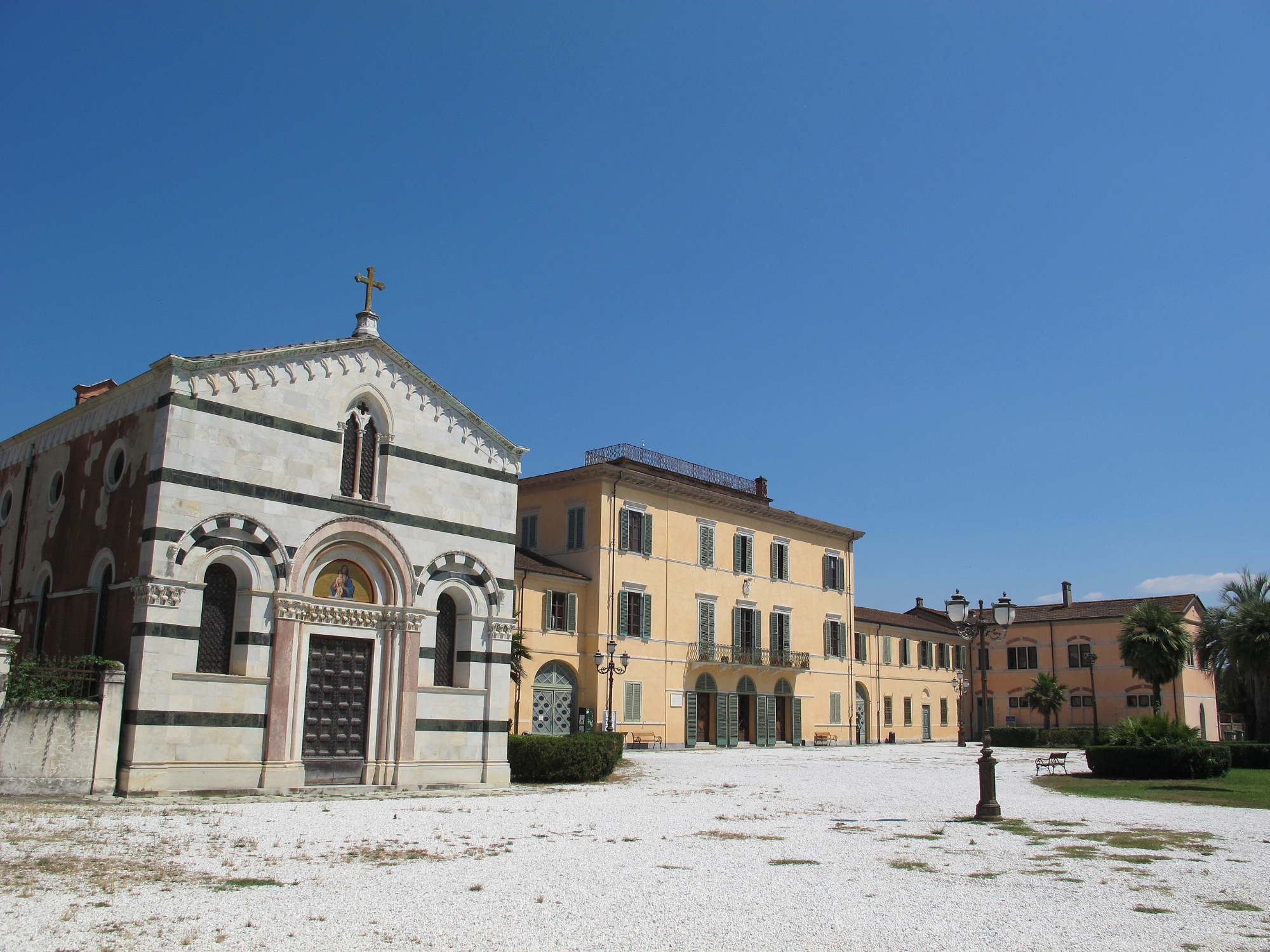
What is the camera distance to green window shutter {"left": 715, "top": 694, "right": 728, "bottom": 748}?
41.9m

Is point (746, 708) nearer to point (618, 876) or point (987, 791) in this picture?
point (987, 791)

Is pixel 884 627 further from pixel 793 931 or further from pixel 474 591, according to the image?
pixel 793 931

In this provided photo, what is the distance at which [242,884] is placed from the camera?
9.33 metres

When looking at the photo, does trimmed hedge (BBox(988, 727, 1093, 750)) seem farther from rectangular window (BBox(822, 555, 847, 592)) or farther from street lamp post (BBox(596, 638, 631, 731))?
street lamp post (BBox(596, 638, 631, 731))

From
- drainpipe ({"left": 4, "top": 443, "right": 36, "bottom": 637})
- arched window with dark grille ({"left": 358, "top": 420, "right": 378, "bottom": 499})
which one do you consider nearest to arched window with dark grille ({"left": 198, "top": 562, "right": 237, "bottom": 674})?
arched window with dark grille ({"left": 358, "top": 420, "right": 378, "bottom": 499})

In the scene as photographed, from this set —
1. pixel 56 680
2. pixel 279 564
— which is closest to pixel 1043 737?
pixel 279 564

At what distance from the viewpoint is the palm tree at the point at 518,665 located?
32078mm

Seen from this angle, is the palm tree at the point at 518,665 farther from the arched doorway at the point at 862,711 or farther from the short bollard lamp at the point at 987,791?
the arched doorway at the point at 862,711

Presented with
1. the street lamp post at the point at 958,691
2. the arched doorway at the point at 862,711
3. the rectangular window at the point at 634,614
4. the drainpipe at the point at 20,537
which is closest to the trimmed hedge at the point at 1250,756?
the rectangular window at the point at 634,614

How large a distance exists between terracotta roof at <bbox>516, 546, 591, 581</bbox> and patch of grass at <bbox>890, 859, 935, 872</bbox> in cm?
2435

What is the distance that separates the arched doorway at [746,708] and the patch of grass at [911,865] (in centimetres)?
3226

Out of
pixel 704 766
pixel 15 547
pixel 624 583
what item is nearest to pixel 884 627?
pixel 624 583

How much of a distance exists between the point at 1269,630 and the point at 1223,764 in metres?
12.6

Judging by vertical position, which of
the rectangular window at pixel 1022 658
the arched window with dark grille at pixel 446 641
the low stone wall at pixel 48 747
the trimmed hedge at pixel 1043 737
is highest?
the rectangular window at pixel 1022 658
